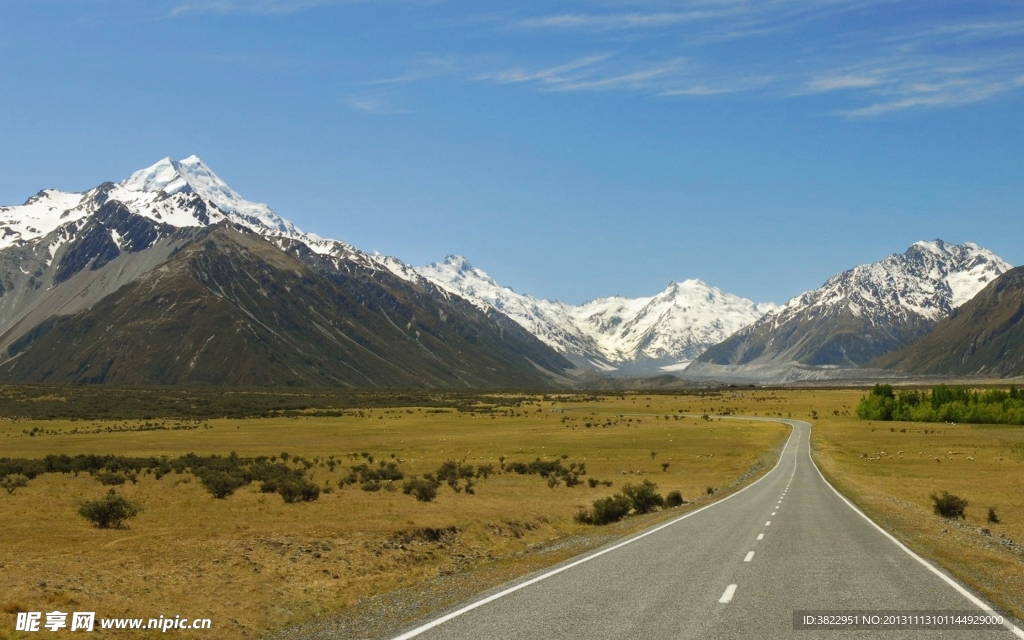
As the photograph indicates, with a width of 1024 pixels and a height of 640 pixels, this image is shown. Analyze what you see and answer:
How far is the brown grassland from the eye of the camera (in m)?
17.6

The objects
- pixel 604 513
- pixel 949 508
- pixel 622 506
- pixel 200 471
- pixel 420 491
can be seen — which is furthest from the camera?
pixel 200 471

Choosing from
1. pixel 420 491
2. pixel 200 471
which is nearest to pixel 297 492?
→ pixel 420 491

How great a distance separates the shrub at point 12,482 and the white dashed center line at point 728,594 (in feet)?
118

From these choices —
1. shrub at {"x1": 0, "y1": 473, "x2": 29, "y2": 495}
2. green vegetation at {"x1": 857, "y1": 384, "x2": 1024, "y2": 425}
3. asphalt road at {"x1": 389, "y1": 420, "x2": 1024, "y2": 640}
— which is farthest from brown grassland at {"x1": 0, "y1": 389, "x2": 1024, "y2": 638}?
green vegetation at {"x1": 857, "y1": 384, "x2": 1024, "y2": 425}

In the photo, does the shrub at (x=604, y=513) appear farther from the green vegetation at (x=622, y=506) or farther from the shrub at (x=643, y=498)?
the shrub at (x=643, y=498)

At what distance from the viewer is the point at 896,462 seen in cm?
7062

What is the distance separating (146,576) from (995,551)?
21.6 m

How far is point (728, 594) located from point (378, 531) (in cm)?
1267

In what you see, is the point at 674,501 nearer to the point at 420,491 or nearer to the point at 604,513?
the point at 604,513

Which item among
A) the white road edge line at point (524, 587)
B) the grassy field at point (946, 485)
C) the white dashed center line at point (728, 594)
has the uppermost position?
the white dashed center line at point (728, 594)

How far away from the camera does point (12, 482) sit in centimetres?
4469

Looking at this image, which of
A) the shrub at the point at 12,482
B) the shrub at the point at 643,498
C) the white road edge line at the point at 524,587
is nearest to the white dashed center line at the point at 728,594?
the white road edge line at the point at 524,587

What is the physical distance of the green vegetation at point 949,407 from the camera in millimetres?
124375

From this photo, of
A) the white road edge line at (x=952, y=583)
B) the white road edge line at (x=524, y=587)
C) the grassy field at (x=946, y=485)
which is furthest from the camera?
the grassy field at (x=946, y=485)
